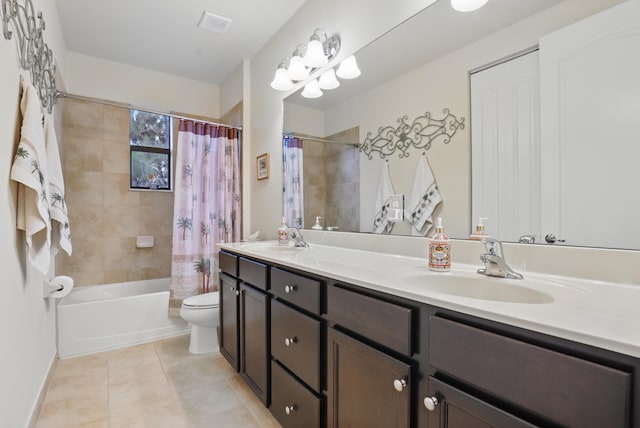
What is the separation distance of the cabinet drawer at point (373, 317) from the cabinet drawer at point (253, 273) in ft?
1.80

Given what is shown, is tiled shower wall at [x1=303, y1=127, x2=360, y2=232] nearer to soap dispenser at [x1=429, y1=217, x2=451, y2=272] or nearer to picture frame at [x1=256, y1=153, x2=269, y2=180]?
picture frame at [x1=256, y1=153, x2=269, y2=180]

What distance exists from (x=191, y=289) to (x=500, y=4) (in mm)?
2801

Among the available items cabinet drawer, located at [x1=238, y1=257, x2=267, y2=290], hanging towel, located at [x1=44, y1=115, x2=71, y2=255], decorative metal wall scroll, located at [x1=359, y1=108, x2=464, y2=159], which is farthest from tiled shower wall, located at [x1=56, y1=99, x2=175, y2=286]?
decorative metal wall scroll, located at [x1=359, y1=108, x2=464, y2=159]

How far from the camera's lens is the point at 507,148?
1168 mm

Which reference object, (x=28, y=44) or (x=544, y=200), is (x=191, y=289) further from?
(x=544, y=200)

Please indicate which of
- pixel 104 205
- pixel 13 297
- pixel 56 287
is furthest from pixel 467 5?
pixel 104 205

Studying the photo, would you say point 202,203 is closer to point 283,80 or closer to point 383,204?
point 283,80

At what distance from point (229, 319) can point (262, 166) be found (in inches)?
51.2

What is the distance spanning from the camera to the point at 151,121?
337cm

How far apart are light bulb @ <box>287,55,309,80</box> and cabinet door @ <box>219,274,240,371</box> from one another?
4.66 feet

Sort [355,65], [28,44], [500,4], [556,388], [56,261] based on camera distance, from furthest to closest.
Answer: [56,261] → [355,65] → [28,44] → [500,4] → [556,388]

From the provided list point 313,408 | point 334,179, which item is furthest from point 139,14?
point 313,408

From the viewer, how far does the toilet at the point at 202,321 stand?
241 cm

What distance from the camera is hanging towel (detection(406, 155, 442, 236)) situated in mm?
1417
